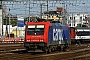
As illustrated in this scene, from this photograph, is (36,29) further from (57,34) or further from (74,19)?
(74,19)

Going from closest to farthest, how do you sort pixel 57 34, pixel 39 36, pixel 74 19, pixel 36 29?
pixel 39 36 < pixel 36 29 < pixel 57 34 < pixel 74 19

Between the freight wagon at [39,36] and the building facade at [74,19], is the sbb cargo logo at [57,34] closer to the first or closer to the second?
the freight wagon at [39,36]

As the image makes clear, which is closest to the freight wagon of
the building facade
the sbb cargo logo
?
the sbb cargo logo

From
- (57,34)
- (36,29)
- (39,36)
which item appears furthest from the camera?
(57,34)

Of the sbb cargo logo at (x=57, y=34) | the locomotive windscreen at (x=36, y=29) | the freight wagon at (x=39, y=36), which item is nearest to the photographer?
the freight wagon at (x=39, y=36)

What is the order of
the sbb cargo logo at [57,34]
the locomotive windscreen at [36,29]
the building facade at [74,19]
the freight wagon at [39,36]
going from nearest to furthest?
1. the freight wagon at [39,36]
2. the locomotive windscreen at [36,29]
3. the sbb cargo logo at [57,34]
4. the building facade at [74,19]

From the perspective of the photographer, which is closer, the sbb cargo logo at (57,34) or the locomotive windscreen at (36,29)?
the locomotive windscreen at (36,29)

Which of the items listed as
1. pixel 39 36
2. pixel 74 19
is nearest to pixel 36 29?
pixel 39 36

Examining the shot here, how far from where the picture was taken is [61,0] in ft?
203

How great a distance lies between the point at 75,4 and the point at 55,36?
105ft

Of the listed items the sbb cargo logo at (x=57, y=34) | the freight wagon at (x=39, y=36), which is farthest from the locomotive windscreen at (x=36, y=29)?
the sbb cargo logo at (x=57, y=34)

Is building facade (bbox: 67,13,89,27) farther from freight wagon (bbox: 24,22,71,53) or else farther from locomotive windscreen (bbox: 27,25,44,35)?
locomotive windscreen (bbox: 27,25,44,35)

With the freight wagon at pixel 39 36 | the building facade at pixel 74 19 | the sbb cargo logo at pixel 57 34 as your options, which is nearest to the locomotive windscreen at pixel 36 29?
the freight wagon at pixel 39 36

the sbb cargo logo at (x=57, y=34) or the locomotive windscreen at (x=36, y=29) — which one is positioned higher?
the locomotive windscreen at (x=36, y=29)
